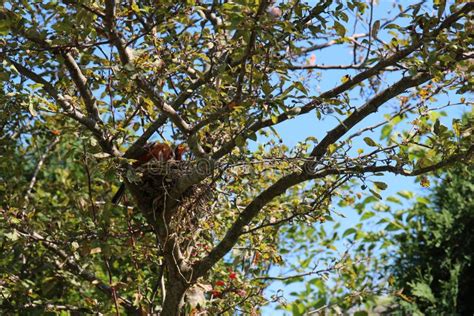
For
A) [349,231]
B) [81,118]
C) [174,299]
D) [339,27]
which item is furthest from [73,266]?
[349,231]

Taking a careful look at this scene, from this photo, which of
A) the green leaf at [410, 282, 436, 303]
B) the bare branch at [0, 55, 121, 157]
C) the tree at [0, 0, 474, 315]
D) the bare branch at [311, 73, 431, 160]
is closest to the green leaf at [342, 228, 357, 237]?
the green leaf at [410, 282, 436, 303]

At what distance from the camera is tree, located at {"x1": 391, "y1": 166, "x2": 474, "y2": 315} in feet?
Answer: 18.4

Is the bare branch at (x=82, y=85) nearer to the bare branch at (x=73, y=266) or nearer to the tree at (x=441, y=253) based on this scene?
the bare branch at (x=73, y=266)

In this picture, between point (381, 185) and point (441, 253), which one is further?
point (441, 253)

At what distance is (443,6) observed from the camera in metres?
2.83

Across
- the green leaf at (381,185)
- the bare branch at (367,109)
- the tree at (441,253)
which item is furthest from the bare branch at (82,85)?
the tree at (441,253)

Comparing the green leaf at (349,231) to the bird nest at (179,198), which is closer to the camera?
the bird nest at (179,198)

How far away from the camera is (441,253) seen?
5945 millimetres

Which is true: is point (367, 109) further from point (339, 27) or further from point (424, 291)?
point (424, 291)

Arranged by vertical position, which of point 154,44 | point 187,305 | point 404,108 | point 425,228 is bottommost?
point 187,305

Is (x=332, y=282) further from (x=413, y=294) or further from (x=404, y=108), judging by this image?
(x=404, y=108)

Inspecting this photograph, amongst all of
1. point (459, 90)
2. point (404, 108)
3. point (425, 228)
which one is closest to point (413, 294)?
point (425, 228)

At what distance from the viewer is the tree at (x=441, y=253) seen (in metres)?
5.60

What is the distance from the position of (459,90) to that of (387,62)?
0.33 m
